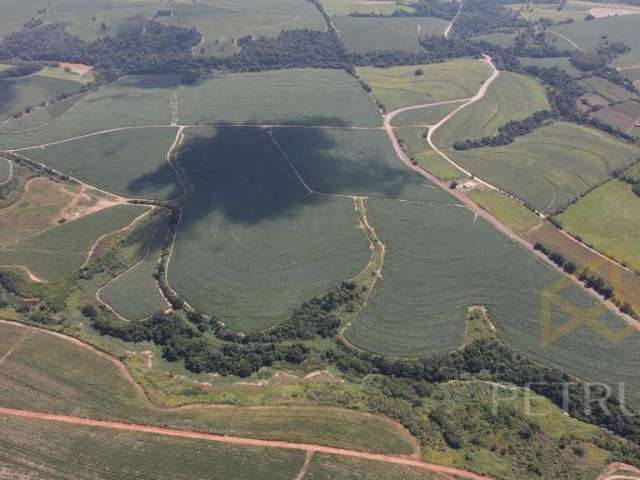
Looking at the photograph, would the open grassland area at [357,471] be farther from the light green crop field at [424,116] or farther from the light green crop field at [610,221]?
the light green crop field at [424,116]

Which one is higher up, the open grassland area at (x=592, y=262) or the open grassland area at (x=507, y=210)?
the open grassland area at (x=507, y=210)

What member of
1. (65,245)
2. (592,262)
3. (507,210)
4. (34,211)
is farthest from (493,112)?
(34,211)

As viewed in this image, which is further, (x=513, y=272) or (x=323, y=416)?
(x=513, y=272)

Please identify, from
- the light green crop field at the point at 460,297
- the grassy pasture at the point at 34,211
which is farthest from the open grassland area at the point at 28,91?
the light green crop field at the point at 460,297

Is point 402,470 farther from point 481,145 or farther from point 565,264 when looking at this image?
point 481,145

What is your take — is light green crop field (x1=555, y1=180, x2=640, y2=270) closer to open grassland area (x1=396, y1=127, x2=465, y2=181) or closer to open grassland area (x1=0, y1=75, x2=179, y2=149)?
open grassland area (x1=396, y1=127, x2=465, y2=181)

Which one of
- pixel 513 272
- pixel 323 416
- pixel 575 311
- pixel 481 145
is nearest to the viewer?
pixel 323 416

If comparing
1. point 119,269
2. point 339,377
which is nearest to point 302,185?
point 119,269
